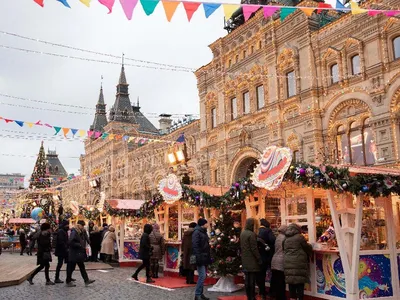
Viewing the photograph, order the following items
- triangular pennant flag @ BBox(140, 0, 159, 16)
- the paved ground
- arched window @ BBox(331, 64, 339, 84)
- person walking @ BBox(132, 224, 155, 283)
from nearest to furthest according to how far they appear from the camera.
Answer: triangular pennant flag @ BBox(140, 0, 159, 16) → the paved ground → person walking @ BBox(132, 224, 155, 283) → arched window @ BBox(331, 64, 339, 84)

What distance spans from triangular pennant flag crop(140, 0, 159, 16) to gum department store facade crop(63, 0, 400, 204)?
418 inches

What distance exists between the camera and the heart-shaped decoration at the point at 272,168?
28.4 ft

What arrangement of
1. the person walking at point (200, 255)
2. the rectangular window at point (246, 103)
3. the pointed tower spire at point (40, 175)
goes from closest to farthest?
the person walking at point (200, 255), the rectangular window at point (246, 103), the pointed tower spire at point (40, 175)

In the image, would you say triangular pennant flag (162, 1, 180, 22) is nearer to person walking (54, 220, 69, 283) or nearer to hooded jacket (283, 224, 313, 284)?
hooded jacket (283, 224, 313, 284)

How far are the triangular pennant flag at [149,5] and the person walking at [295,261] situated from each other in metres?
4.64

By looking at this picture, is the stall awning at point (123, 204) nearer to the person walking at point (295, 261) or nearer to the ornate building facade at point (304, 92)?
the ornate building facade at point (304, 92)

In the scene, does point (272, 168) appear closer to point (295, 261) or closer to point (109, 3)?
point (295, 261)

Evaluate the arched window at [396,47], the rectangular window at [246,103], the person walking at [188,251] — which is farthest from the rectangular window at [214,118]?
the person walking at [188,251]

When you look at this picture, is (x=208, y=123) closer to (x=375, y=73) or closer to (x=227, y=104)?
(x=227, y=104)

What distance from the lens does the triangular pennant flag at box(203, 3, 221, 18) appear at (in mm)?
8258

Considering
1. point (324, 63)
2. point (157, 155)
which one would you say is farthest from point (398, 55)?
point (157, 155)

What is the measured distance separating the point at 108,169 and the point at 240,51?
28.4 meters

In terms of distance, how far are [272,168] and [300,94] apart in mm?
12850

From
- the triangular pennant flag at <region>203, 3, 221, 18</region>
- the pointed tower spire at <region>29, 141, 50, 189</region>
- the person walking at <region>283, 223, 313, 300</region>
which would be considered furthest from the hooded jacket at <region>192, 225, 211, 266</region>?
the pointed tower spire at <region>29, 141, 50, 189</region>
